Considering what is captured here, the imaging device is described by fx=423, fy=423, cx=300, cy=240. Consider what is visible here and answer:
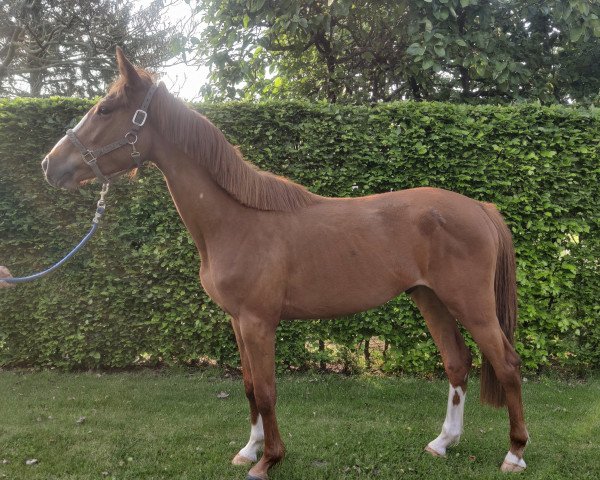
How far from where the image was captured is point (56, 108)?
5.23m

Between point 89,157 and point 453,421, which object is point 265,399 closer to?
point 453,421

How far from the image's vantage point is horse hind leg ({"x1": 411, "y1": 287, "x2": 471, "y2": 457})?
3.53m

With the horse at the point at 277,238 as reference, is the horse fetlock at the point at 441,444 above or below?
below

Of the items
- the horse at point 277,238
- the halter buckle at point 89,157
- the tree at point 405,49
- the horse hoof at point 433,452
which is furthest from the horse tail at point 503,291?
the tree at point 405,49

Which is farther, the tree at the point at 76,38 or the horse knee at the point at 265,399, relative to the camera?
the tree at the point at 76,38

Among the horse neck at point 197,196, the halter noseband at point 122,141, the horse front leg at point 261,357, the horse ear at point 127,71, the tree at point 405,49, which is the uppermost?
the tree at point 405,49

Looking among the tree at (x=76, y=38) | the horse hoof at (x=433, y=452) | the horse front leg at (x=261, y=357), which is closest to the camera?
the horse front leg at (x=261, y=357)

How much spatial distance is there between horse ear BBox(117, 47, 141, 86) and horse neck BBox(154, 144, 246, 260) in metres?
0.46

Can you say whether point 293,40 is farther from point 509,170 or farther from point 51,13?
point 51,13

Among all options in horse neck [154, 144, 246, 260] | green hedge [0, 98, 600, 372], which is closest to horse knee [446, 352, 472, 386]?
green hedge [0, 98, 600, 372]

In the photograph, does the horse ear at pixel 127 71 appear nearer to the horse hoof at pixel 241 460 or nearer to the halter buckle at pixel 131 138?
the halter buckle at pixel 131 138

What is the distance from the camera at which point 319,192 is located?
5129 millimetres

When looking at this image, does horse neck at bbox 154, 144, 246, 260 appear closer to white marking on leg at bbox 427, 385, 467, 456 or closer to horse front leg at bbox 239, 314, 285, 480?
horse front leg at bbox 239, 314, 285, 480

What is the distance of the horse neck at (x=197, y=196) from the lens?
9.61 feet
